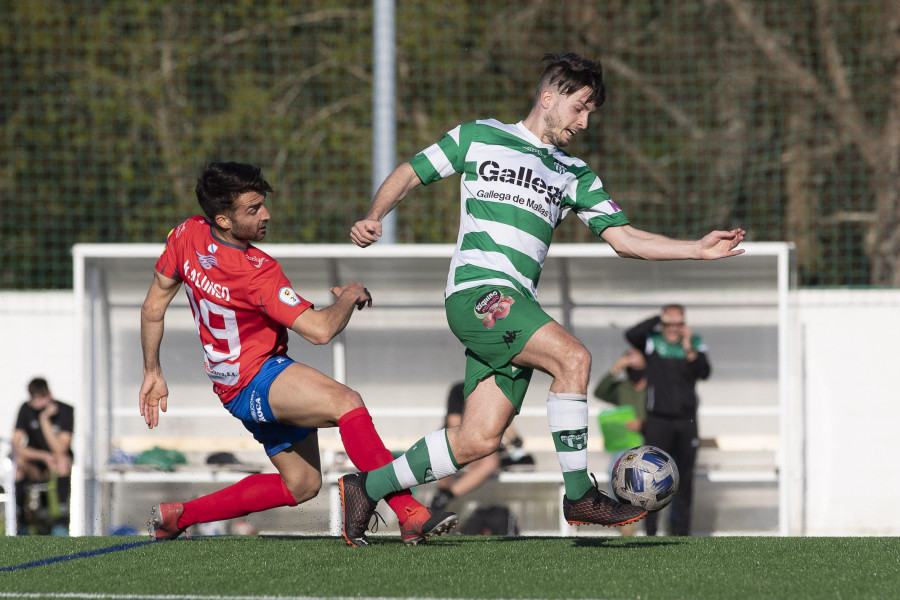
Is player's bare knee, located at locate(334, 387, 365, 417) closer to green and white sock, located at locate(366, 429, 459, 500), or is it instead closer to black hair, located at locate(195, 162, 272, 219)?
green and white sock, located at locate(366, 429, 459, 500)

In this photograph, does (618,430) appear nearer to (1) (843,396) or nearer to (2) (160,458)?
(1) (843,396)

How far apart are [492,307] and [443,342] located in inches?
232

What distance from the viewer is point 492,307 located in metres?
4.65

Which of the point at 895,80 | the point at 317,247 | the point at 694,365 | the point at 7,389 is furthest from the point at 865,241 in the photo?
the point at 7,389

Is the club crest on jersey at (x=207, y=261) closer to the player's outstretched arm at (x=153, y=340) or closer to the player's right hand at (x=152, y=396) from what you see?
the player's outstretched arm at (x=153, y=340)

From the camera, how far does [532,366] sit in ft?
15.3

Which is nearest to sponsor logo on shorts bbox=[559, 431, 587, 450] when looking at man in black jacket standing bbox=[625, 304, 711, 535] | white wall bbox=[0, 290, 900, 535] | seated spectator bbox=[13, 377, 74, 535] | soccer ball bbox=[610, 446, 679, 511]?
soccer ball bbox=[610, 446, 679, 511]

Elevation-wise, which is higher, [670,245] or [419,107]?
[419,107]

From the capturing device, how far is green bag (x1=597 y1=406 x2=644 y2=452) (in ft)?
32.0

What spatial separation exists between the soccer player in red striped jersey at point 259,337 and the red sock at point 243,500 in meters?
0.01

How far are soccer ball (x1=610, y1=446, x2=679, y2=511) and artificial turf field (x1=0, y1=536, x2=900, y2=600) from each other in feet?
0.67

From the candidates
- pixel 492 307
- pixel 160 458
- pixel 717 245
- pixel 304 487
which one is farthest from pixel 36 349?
pixel 717 245

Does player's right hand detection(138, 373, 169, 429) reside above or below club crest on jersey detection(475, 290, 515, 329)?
below

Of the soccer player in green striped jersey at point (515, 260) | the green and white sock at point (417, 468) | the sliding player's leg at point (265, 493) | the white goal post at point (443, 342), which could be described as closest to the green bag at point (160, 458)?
the white goal post at point (443, 342)
